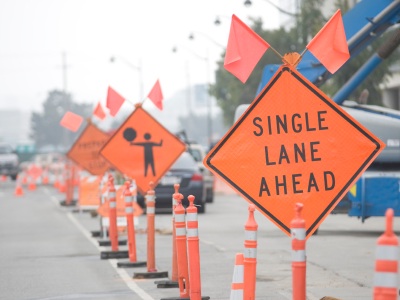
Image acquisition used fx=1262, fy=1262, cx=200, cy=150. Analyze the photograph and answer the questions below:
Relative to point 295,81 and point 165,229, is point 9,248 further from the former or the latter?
point 295,81

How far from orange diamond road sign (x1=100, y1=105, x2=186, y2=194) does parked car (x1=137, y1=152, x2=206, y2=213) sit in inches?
360

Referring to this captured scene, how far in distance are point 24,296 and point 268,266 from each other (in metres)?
4.09

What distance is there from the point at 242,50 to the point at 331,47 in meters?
0.78

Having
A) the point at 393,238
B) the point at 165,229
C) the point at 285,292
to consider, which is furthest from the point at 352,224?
the point at 393,238

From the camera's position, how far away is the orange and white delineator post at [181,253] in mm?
12609

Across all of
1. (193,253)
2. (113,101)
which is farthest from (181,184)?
(193,253)

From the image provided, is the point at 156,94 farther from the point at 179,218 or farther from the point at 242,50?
the point at 242,50

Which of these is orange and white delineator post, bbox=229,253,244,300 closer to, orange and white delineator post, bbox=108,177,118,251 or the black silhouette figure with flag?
orange and white delineator post, bbox=108,177,118,251

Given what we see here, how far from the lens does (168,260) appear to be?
18047mm

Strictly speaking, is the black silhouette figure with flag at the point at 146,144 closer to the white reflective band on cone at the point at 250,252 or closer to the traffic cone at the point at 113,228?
the traffic cone at the point at 113,228

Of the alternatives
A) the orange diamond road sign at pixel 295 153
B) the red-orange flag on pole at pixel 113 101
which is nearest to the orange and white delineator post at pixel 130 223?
the red-orange flag on pole at pixel 113 101

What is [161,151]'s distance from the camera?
20.2 metres

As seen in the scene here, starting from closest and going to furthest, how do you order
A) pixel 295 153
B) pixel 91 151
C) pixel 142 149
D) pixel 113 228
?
pixel 295 153 < pixel 113 228 < pixel 142 149 < pixel 91 151

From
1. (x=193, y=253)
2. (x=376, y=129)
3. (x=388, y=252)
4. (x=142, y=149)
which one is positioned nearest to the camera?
(x=388, y=252)
